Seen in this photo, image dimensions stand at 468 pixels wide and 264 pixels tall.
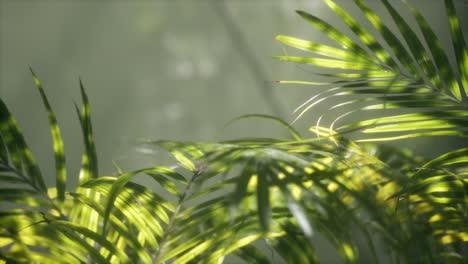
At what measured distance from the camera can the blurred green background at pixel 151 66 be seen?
7.68 feet

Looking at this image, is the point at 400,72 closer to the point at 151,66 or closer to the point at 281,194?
the point at 281,194

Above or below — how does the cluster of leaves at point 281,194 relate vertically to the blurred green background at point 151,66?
below

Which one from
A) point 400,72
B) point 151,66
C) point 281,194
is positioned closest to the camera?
point 281,194

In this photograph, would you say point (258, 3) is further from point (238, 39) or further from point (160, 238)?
point (160, 238)

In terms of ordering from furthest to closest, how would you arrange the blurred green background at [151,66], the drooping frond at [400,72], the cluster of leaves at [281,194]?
the blurred green background at [151,66] → the drooping frond at [400,72] → the cluster of leaves at [281,194]

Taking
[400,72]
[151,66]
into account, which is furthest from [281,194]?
[151,66]

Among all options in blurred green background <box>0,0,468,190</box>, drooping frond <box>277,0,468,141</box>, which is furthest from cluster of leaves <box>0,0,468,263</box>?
blurred green background <box>0,0,468,190</box>

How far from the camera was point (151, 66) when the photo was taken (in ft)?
8.25

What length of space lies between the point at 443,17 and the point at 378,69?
78.3 inches

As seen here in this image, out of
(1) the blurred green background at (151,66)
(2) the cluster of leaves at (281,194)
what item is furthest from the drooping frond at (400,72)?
(1) the blurred green background at (151,66)

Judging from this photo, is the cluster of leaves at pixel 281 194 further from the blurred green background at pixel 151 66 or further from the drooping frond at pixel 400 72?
the blurred green background at pixel 151 66

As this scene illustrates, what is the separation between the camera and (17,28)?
229 centimetres

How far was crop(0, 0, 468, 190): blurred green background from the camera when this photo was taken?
234 cm

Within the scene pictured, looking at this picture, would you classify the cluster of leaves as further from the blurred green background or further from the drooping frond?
the blurred green background
